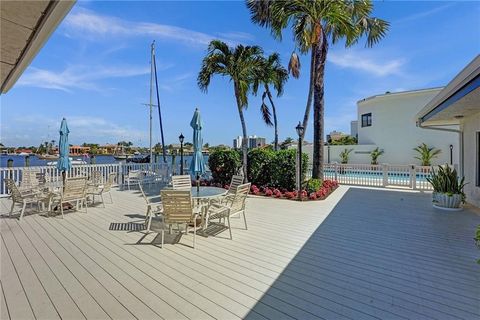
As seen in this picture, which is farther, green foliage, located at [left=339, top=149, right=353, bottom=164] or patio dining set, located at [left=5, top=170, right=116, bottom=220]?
green foliage, located at [left=339, top=149, right=353, bottom=164]

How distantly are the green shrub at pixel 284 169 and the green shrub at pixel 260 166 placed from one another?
0.19 metres

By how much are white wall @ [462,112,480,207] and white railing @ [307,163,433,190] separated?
2.13 meters

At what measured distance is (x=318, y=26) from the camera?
8.46 metres

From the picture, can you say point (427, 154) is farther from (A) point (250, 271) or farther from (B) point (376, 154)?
(A) point (250, 271)

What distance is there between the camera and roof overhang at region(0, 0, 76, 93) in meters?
1.89

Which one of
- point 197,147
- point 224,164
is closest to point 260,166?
point 224,164

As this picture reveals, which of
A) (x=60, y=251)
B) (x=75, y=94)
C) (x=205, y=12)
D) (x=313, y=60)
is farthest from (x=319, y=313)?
(x=75, y=94)

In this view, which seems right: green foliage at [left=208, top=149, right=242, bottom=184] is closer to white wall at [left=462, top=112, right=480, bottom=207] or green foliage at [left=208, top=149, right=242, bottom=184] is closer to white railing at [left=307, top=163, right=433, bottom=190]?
white railing at [left=307, top=163, right=433, bottom=190]

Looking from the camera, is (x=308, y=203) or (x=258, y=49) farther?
(x=258, y=49)

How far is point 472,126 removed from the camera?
7.19 m

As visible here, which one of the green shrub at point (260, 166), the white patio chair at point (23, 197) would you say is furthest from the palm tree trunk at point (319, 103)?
the white patio chair at point (23, 197)

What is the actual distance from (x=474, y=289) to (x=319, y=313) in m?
1.85

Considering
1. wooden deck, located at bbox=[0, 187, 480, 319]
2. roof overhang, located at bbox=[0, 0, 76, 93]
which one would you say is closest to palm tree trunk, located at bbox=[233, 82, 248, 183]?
wooden deck, located at bbox=[0, 187, 480, 319]

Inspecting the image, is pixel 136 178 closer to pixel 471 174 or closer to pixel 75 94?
pixel 75 94
